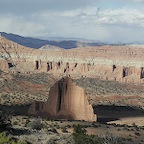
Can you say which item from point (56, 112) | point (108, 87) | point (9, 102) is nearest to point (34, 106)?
point (56, 112)

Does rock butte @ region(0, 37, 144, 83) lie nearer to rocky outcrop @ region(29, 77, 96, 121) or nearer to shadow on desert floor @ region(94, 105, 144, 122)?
shadow on desert floor @ region(94, 105, 144, 122)

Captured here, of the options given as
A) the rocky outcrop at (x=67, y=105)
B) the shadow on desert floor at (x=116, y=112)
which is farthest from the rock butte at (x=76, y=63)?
the rocky outcrop at (x=67, y=105)

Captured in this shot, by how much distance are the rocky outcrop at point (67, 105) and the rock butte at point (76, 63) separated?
333 ft

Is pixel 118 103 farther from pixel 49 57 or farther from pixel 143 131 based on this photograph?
pixel 49 57

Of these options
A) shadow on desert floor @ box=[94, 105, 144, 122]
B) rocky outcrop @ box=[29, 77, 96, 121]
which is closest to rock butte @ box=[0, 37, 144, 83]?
shadow on desert floor @ box=[94, 105, 144, 122]

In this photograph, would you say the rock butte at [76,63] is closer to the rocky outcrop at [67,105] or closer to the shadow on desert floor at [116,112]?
the shadow on desert floor at [116,112]

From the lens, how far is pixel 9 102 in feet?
282

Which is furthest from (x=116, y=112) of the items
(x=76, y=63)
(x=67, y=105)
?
(x=76, y=63)

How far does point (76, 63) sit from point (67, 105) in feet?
395

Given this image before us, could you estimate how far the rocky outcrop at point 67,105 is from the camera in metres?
65.9

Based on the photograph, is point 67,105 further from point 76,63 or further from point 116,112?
point 76,63

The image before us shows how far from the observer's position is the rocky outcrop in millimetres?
65875

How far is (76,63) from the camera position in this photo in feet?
614

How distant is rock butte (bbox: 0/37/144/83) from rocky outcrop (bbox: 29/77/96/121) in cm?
10145
